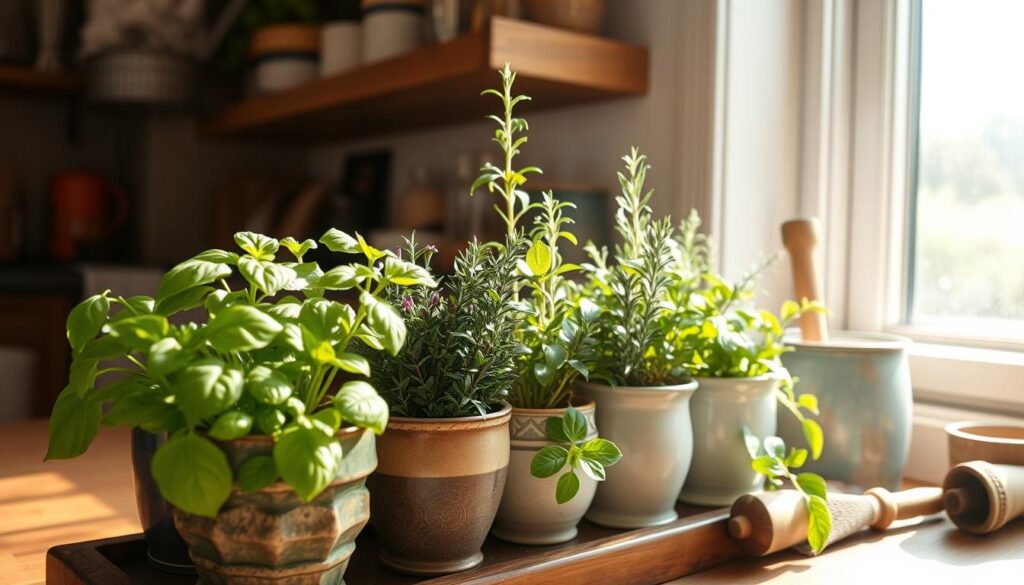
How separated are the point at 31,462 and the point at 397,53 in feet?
2.87

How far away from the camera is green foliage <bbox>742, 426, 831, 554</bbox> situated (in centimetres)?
74

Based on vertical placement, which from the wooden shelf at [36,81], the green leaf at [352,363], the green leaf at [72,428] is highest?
the wooden shelf at [36,81]

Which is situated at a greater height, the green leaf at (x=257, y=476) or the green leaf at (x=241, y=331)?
the green leaf at (x=241, y=331)

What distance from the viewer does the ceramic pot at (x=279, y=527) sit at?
0.51 metres

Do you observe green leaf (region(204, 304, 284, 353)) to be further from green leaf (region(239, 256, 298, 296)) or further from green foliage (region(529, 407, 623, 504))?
green foliage (region(529, 407, 623, 504))

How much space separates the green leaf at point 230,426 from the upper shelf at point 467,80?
838 mm

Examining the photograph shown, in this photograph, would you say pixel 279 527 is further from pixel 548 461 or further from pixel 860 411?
pixel 860 411

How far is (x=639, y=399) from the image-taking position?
75cm

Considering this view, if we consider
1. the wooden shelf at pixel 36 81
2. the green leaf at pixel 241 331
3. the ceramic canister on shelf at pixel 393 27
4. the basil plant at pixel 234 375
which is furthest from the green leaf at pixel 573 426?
the wooden shelf at pixel 36 81

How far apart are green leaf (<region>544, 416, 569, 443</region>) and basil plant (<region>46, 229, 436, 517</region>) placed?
0.15 m

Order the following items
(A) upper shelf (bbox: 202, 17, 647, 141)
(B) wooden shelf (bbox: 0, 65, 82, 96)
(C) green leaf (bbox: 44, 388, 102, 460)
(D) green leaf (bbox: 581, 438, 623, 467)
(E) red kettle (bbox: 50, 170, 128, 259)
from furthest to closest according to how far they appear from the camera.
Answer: (E) red kettle (bbox: 50, 170, 128, 259) → (B) wooden shelf (bbox: 0, 65, 82, 96) → (A) upper shelf (bbox: 202, 17, 647, 141) → (D) green leaf (bbox: 581, 438, 623, 467) → (C) green leaf (bbox: 44, 388, 102, 460)

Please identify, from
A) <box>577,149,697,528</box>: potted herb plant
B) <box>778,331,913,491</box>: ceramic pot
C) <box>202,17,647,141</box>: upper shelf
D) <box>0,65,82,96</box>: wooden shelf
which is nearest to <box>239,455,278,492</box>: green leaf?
<box>577,149,697,528</box>: potted herb plant

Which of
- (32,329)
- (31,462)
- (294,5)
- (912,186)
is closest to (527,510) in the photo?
(31,462)

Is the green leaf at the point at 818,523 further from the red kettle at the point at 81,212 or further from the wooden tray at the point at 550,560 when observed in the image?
the red kettle at the point at 81,212
